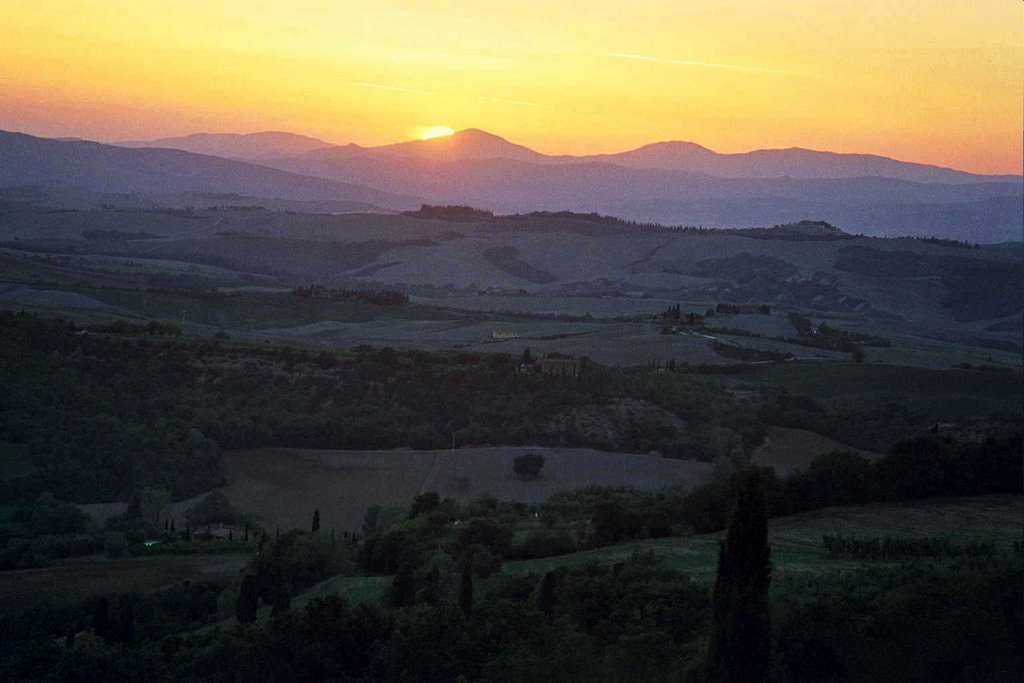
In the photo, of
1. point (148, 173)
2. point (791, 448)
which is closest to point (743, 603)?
point (791, 448)

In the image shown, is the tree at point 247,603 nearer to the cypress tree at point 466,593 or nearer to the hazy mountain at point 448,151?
the cypress tree at point 466,593

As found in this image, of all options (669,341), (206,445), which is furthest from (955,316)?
(206,445)

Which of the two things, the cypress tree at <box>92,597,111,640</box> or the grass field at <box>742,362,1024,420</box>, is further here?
the grass field at <box>742,362,1024,420</box>

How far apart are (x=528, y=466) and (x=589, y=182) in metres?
120

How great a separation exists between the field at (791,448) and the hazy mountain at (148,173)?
29.0 meters

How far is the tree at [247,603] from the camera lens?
547 inches

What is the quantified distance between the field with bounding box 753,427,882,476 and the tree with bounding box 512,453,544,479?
3.92 metres

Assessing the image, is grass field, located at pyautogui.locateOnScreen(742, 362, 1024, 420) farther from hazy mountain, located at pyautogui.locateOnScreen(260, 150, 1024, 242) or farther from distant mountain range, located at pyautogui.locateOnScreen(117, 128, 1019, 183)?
hazy mountain, located at pyautogui.locateOnScreen(260, 150, 1024, 242)

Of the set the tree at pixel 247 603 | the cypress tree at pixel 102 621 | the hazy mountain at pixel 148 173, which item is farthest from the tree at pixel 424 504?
the hazy mountain at pixel 148 173

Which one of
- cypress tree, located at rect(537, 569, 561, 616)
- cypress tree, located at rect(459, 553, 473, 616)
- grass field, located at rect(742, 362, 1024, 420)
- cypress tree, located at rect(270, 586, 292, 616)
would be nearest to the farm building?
grass field, located at rect(742, 362, 1024, 420)

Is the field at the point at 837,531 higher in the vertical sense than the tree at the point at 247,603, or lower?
higher

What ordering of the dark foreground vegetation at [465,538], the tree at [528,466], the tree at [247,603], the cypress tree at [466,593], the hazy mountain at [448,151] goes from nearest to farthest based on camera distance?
the dark foreground vegetation at [465,538] < the cypress tree at [466,593] < the tree at [247,603] < the tree at [528,466] < the hazy mountain at [448,151]

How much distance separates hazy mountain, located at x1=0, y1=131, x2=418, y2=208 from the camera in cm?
5078

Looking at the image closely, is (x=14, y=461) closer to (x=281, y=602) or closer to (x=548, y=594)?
(x=281, y=602)
